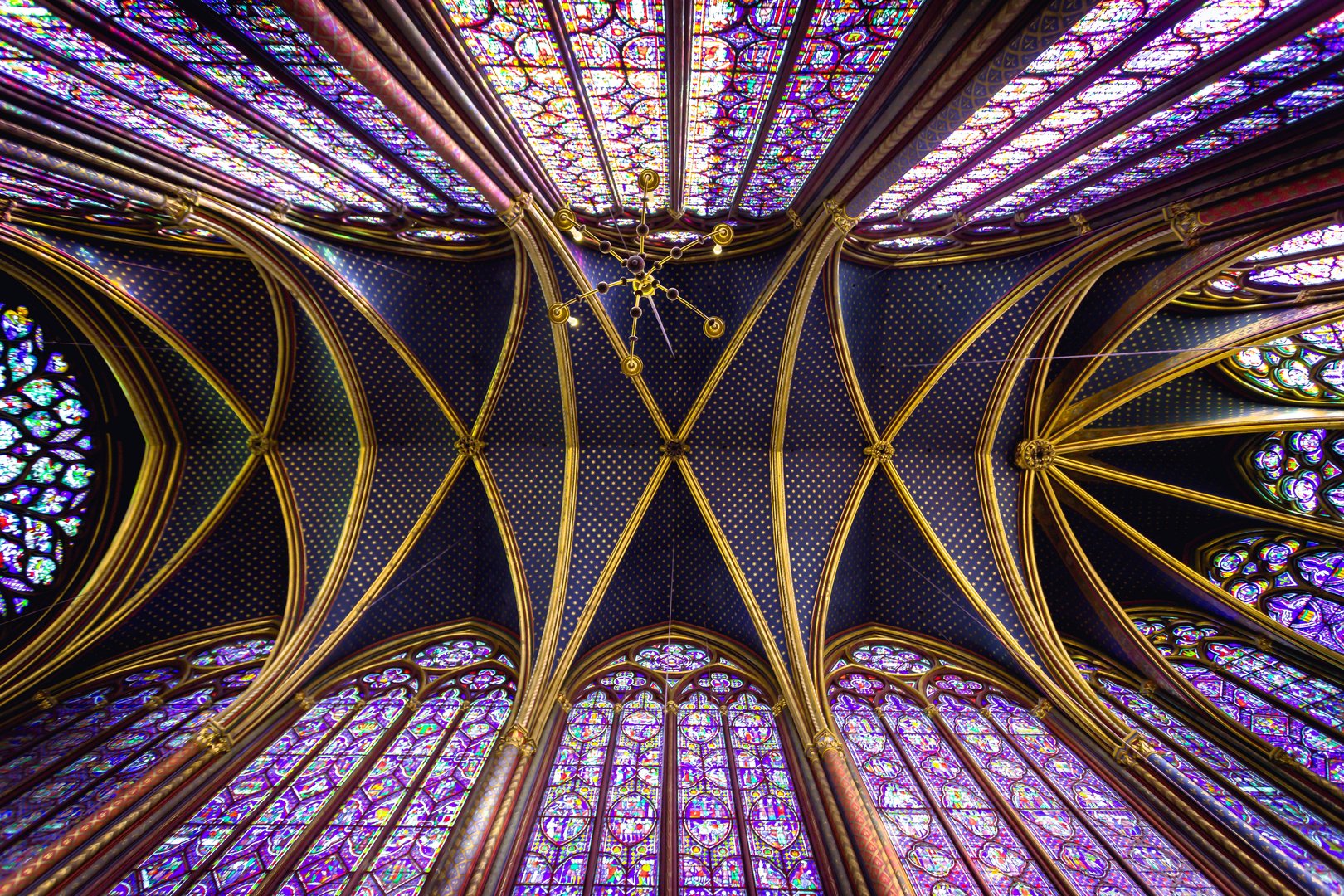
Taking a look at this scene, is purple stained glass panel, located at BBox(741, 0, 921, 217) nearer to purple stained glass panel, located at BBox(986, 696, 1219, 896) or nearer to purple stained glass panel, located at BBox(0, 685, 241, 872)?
purple stained glass panel, located at BBox(986, 696, 1219, 896)

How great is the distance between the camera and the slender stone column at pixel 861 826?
5.24 m

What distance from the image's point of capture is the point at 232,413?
10.1m

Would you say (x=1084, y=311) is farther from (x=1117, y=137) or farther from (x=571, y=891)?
(x=571, y=891)

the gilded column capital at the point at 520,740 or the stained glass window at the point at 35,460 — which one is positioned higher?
the stained glass window at the point at 35,460

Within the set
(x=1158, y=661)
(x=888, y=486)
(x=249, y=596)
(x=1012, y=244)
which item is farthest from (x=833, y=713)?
(x=249, y=596)

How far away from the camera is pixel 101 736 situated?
297 inches

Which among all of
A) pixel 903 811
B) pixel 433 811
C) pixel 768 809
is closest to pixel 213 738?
pixel 433 811

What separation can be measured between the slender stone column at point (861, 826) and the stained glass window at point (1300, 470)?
9836 mm

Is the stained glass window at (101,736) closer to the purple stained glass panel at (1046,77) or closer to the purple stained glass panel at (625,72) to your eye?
the purple stained glass panel at (625,72)

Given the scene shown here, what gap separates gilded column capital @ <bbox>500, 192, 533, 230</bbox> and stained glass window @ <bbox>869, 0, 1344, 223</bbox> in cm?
477

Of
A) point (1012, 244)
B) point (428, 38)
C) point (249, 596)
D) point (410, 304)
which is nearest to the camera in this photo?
point (428, 38)

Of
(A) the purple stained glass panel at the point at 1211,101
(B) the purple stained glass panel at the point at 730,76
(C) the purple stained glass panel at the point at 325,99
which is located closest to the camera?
(A) the purple stained glass panel at the point at 1211,101

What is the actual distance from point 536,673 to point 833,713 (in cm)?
475

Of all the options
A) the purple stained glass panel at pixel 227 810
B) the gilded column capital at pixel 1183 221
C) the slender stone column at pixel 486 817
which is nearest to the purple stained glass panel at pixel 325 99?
the slender stone column at pixel 486 817
